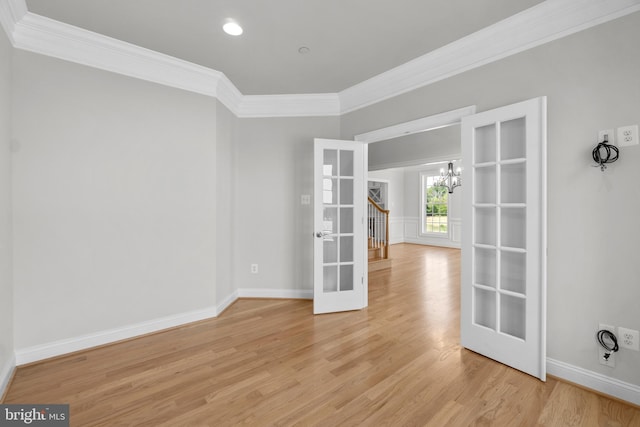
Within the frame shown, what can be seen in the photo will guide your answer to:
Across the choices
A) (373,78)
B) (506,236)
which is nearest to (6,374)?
(506,236)

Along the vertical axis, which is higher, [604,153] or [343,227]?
[604,153]

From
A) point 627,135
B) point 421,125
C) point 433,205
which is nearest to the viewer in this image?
point 627,135

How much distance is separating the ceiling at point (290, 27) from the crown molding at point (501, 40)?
73 millimetres

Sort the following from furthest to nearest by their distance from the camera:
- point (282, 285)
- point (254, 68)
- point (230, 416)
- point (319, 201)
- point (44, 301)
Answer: point (282, 285) → point (319, 201) → point (254, 68) → point (44, 301) → point (230, 416)

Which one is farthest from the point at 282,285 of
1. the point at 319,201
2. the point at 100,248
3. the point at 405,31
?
the point at 405,31

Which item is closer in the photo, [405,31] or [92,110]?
[405,31]

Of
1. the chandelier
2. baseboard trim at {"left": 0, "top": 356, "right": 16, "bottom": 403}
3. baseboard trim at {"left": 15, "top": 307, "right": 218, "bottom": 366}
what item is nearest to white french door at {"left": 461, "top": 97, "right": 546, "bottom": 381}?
baseboard trim at {"left": 15, "top": 307, "right": 218, "bottom": 366}

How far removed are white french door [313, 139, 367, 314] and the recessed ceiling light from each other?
1.40 metres

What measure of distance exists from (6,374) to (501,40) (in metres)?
4.38

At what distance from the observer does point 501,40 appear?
2.20 metres

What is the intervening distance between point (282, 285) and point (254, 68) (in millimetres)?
2645

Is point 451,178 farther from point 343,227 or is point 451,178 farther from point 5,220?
point 5,220

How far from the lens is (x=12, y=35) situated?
2098mm

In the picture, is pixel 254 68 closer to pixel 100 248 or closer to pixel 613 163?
pixel 100 248
